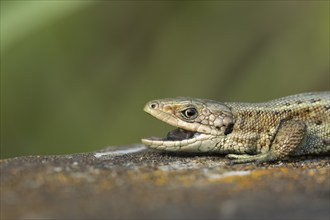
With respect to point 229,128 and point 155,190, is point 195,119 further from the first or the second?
point 155,190

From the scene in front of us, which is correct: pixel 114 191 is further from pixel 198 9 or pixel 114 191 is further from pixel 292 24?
pixel 292 24

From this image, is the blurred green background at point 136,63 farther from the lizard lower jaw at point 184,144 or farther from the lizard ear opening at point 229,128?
the lizard ear opening at point 229,128

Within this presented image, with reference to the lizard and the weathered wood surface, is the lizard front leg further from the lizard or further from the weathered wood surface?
the weathered wood surface

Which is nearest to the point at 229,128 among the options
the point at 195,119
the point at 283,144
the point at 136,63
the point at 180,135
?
the point at 195,119

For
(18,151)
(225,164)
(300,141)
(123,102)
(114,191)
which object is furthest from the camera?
(123,102)

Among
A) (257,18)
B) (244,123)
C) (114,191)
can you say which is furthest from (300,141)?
(257,18)

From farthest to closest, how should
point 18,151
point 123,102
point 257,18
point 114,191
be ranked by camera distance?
point 257,18 → point 123,102 → point 18,151 → point 114,191
